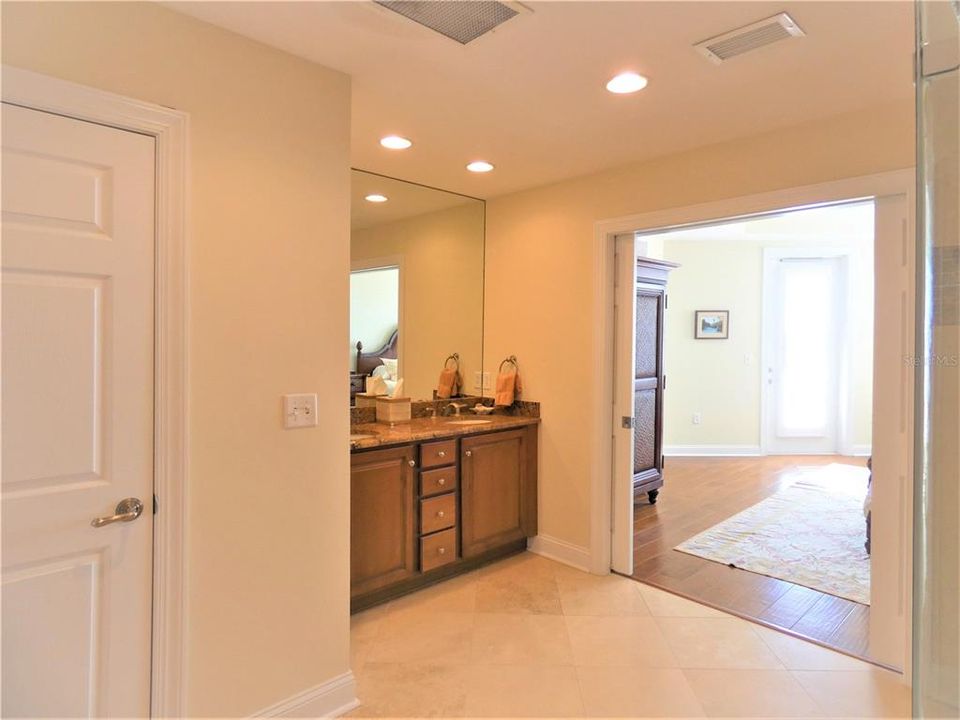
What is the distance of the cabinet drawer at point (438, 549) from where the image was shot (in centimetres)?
309

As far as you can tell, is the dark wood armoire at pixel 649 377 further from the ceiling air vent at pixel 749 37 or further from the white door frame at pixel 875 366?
the ceiling air vent at pixel 749 37

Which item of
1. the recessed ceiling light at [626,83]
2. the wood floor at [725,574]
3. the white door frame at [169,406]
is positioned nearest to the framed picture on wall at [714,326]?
the wood floor at [725,574]

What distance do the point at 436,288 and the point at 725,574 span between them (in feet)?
8.38

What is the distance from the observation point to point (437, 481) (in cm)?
315

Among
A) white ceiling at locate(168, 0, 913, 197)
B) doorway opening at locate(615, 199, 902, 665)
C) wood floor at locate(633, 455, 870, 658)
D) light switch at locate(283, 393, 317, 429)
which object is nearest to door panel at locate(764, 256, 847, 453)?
doorway opening at locate(615, 199, 902, 665)

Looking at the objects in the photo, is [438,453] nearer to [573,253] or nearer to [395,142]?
[573,253]

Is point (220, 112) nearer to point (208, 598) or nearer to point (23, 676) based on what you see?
point (208, 598)

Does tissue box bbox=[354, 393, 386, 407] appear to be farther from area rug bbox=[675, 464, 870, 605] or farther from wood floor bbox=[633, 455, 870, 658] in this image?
area rug bbox=[675, 464, 870, 605]

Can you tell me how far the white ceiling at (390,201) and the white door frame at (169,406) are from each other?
5.25 feet

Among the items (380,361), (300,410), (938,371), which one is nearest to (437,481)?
(380,361)

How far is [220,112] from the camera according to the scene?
1798 mm

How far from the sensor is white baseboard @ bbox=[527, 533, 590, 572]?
11.3ft

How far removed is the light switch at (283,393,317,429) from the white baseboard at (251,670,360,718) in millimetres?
966

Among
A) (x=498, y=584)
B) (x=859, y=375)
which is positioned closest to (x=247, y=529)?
(x=498, y=584)
